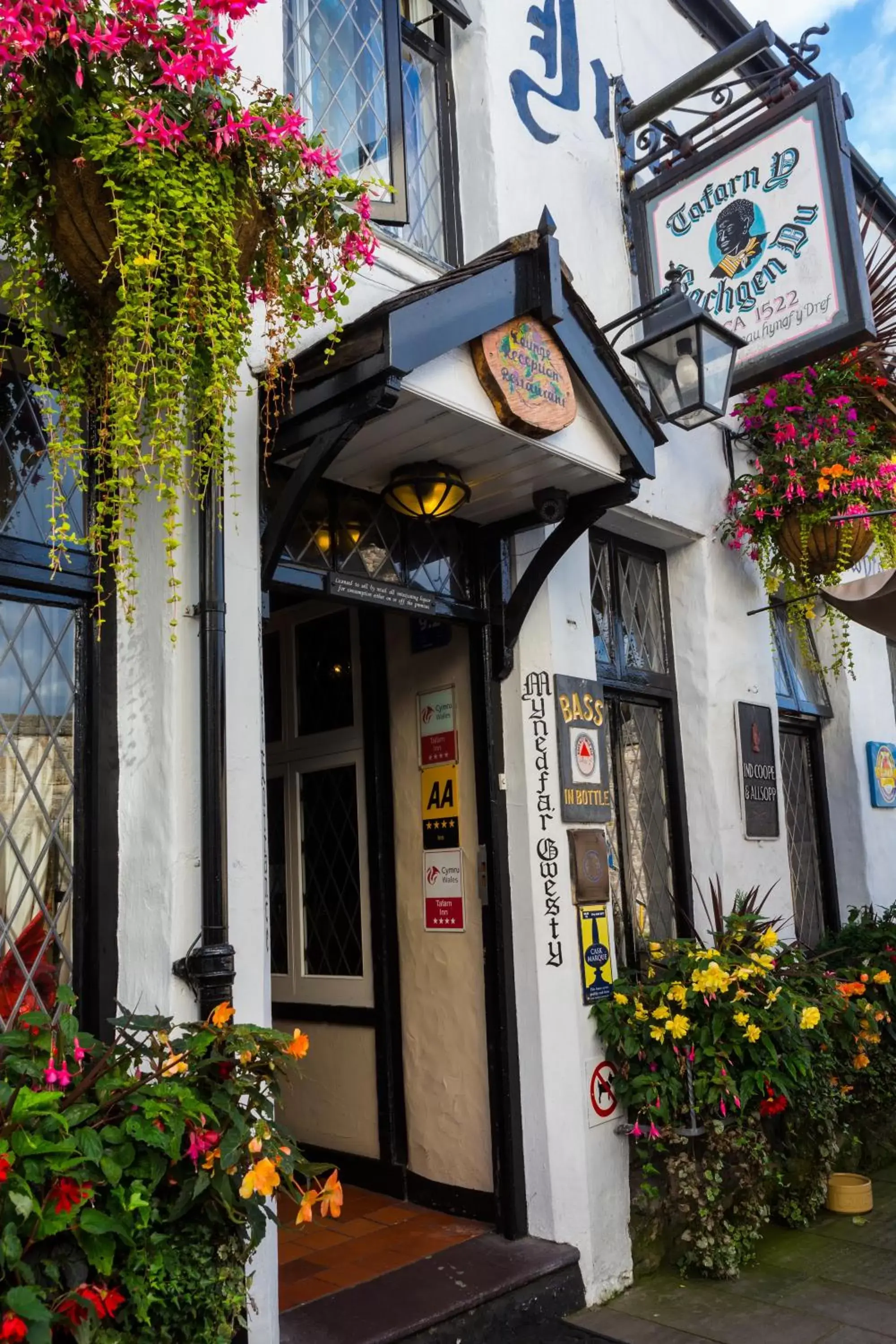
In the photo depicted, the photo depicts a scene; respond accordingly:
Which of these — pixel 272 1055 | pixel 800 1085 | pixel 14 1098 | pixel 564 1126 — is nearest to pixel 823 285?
pixel 800 1085

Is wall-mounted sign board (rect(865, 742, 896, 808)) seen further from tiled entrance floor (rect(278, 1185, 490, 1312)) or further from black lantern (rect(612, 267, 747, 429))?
tiled entrance floor (rect(278, 1185, 490, 1312))

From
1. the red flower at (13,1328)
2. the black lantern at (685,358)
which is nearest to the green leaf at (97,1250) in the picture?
the red flower at (13,1328)

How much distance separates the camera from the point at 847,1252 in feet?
15.1

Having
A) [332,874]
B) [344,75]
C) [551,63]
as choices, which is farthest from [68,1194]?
[551,63]

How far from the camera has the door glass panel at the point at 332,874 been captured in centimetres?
532

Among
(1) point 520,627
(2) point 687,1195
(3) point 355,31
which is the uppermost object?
(3) point 355,31

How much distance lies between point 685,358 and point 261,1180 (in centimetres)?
352

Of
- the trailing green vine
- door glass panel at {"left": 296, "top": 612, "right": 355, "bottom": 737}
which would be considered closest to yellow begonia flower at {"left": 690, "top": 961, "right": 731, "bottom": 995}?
door glass panel at {"left": 296, "top": 612, "right": 355, "bottom": 737}

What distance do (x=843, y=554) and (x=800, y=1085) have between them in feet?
9.31

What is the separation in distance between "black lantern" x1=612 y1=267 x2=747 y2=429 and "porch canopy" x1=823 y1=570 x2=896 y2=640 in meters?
1.49

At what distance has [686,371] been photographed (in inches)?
181

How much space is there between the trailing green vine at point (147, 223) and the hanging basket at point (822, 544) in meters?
3.49

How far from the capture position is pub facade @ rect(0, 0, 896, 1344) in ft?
10.6

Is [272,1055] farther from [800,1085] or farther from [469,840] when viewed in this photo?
[800,1085]
